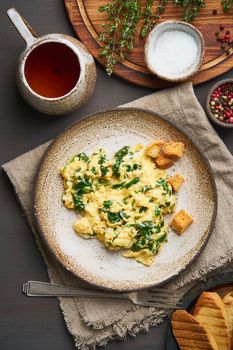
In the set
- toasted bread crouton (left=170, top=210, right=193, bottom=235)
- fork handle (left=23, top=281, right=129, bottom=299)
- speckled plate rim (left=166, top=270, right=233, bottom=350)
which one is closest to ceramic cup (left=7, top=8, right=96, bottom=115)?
toasted bread crouton (left=170, top=210, right=193, bottom=235)

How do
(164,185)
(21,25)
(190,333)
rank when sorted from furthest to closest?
(164,185) < (190,333) < (21,25)

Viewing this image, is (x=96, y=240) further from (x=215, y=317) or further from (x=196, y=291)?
(x=215, y=317)

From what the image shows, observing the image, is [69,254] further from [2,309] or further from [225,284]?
[225,284]

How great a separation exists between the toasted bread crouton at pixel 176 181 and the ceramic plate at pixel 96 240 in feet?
0.18

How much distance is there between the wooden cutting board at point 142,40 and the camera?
3.35 meters

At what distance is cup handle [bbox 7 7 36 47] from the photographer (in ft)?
9.82

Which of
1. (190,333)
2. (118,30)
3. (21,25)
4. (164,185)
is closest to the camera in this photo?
(21,25)

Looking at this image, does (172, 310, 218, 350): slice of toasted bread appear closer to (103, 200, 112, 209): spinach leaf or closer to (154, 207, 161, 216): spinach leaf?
(154, 207, 161, 216): spinach leaf

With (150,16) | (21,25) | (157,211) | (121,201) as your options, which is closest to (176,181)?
(157,211)

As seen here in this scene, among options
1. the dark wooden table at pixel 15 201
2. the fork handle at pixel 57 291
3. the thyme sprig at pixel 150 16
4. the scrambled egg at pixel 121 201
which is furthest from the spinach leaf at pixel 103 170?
the thyme sprig at pixel 150 16

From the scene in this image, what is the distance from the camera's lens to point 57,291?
328 cm

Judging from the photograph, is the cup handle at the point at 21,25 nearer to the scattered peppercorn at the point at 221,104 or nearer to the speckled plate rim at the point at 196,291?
the scattered peppercorn at the point at 221,104

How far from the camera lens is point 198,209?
3.31 metres

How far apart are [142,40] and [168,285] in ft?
3.92
